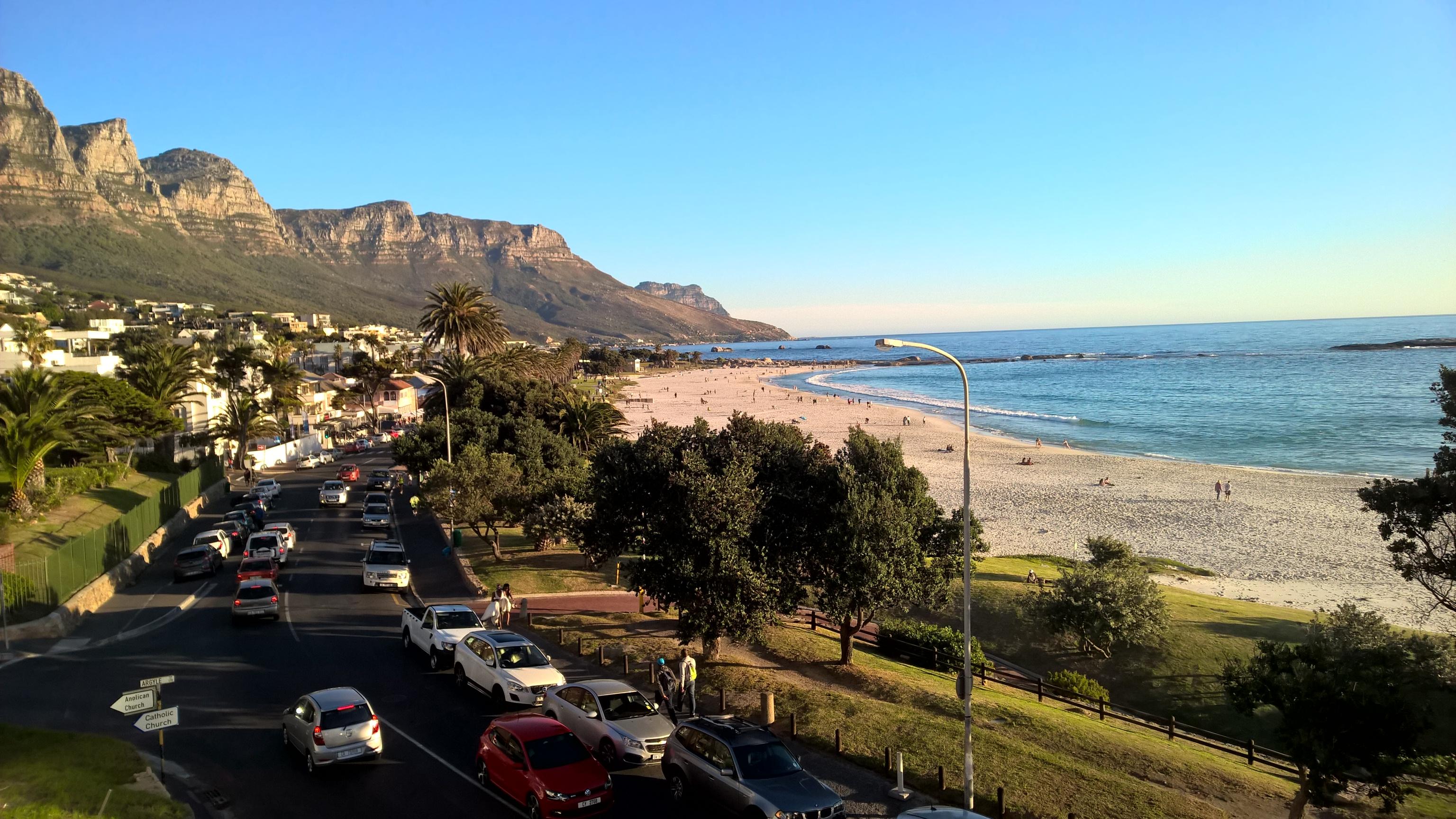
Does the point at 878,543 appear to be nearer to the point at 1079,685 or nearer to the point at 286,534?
the point at 1079,685

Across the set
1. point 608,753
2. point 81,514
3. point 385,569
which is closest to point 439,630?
point 608,753

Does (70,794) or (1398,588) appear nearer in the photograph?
(70,794)

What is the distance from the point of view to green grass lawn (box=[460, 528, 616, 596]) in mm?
29953

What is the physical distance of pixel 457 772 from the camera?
14.2 metres

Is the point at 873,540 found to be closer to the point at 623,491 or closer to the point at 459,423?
the point at 623,491

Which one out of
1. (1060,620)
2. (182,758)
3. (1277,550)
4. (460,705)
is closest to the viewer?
(182,758)

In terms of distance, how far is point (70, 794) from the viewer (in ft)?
39.7

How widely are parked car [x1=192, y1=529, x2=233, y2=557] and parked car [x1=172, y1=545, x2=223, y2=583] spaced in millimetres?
779

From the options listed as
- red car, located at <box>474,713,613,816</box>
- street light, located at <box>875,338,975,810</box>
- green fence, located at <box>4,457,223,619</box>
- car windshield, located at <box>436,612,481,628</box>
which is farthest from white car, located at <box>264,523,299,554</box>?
street light, located at <box>875,338,975,810</box>

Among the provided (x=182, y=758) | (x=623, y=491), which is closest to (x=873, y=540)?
(x=623, y=491)

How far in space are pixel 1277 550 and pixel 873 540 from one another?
3187 cm

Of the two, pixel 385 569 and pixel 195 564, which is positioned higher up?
pixel 385 569

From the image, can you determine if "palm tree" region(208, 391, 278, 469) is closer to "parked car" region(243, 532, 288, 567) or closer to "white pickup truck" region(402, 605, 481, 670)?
"parked car" region(243, 532, 288, 567)

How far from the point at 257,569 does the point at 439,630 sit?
45.2 feet
